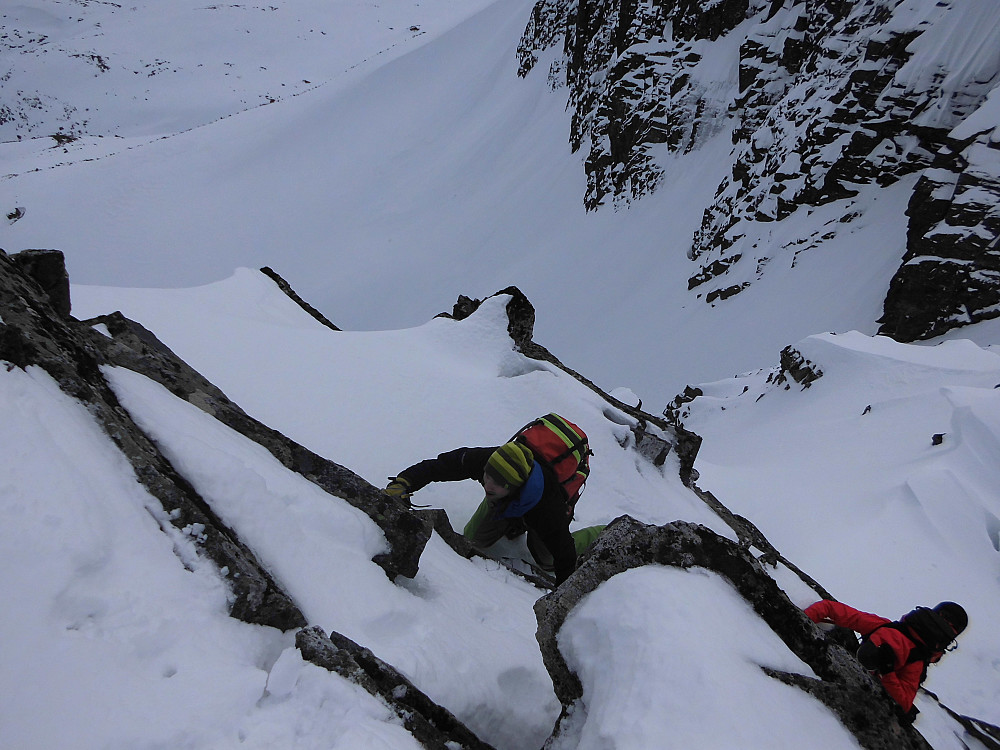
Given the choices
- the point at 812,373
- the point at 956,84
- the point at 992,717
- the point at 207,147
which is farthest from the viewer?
the point at 207,147

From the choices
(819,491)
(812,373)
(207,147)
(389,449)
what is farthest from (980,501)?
(207,147)

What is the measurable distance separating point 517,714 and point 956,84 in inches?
771

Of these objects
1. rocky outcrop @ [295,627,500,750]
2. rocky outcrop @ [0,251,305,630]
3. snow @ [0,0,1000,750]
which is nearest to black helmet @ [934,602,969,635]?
snow @ [0,0,1000,750]

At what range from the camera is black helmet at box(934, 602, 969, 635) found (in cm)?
349

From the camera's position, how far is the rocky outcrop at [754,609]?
7.57ft

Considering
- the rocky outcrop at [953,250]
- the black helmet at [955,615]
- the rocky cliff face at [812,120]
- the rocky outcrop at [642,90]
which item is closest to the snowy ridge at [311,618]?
the black helmet at [955,615]

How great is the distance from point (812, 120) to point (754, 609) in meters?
20.1

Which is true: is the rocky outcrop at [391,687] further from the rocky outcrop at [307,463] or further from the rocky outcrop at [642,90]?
the rocky outcrop at [642,90]

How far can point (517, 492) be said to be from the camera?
379 centimetres

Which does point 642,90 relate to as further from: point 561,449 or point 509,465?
point 509,465

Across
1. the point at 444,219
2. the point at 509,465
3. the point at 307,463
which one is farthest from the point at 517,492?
the point at 444,219

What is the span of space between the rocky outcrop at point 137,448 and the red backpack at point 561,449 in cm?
209

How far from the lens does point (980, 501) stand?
7254 millimetres

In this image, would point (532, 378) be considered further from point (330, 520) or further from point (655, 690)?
point (655, 690)
